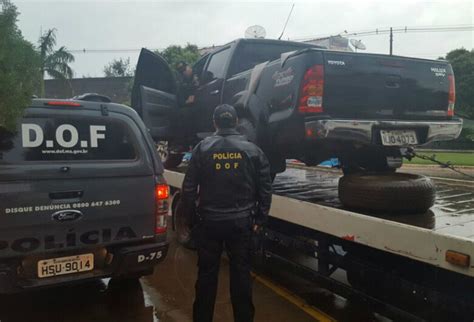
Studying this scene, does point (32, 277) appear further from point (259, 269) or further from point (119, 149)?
point (259, 269)

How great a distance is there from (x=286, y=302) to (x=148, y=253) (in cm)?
138

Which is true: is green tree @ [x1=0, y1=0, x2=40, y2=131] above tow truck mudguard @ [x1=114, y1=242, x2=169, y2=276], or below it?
above

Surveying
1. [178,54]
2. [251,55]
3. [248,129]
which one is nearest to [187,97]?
[251,55]

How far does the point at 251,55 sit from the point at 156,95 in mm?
1770

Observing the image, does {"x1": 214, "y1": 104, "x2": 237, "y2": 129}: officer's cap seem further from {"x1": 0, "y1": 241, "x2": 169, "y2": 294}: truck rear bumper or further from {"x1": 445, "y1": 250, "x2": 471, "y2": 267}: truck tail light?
{"x1": 445, "y1": 250, "x2": 471, "y2": 267}: truck tail light

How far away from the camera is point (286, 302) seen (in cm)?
408

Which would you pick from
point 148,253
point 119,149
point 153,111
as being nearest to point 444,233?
point 148,253

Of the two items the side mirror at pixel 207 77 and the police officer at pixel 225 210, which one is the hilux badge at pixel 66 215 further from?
the side mirror at pixel 207 77

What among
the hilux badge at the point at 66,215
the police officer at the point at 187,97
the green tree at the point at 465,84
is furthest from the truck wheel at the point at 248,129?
the green tree at the point at 465,84

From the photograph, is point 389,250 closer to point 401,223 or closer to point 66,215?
point 401,223

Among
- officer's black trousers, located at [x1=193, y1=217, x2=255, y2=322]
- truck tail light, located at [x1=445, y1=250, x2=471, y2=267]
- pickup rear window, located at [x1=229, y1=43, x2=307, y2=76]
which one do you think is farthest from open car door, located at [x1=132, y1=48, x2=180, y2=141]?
truck tail light, located at [x1=445, y1=250, x2=471, y2=267]

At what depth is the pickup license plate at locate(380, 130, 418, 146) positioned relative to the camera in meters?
3.95

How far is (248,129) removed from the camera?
15.6 ft

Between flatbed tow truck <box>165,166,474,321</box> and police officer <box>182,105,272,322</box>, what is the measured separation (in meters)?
0.58
